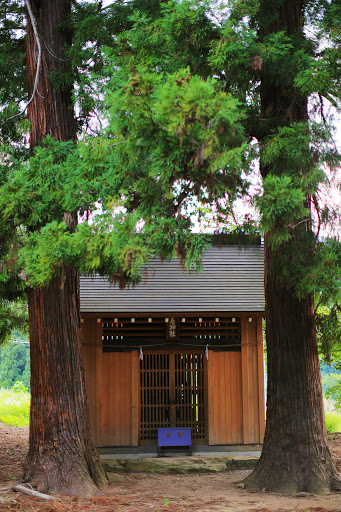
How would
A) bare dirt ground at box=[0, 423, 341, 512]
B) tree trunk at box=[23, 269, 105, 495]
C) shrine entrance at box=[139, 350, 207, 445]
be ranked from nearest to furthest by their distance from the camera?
bare dirt ground at box=[0, 423, 341, 512], tree trunk at box=[23, 269, 105, 495], shrine entrance at box=[139, 350, 207, 445]

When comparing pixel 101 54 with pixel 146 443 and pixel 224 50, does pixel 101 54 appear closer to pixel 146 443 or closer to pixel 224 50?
pixel 224 50

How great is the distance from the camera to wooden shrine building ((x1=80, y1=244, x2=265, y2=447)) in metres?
10.6

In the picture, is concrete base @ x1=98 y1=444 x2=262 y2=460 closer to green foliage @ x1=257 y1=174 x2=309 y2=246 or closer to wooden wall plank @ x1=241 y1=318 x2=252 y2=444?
wooden wall plank @ x1=241 y1=318 x2=252 y2=444

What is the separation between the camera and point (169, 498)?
7.33 meters

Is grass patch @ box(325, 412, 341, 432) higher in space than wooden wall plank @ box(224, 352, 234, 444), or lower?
lower

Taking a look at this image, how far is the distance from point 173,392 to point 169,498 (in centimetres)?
348

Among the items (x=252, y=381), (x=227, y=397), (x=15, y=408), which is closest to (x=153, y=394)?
(x=227, y=397)

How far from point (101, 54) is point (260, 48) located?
99.7 inches

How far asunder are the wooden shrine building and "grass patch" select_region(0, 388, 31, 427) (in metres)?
5.59

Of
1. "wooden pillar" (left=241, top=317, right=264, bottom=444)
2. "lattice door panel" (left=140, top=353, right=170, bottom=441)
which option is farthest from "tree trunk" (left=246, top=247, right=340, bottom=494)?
"lattice door panel" (left=140, top=353, right=170, bottom=441)

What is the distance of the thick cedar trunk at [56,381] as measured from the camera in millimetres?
7113

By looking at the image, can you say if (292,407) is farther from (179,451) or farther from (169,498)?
(179,451)

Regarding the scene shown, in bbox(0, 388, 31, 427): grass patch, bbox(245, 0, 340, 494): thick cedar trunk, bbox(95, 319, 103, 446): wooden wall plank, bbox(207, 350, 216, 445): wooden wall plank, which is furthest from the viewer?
bbox(0, 388, 31, 427): grass patch

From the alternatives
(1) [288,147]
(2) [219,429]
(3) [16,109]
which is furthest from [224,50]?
(2) [219,429]
